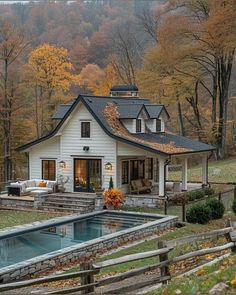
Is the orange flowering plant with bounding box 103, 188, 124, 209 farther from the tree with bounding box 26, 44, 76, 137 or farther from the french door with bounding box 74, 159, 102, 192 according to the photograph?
the tree with bounding box 26, 44, 76, 137

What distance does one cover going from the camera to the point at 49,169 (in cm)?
2723

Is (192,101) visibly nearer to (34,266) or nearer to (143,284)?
(34,266)

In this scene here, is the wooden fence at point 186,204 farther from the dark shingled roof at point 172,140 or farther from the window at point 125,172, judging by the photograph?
the dark shingled roof at point 172,140

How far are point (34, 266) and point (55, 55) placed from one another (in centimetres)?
3075

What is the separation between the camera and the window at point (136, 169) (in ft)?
86.6

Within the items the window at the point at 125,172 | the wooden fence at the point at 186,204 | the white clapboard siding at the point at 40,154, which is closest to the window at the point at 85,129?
the white clapboard siding at the point at 40,154

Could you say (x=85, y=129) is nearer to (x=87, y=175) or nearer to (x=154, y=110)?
(x=87, y=175)

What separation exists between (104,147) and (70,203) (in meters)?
3.47

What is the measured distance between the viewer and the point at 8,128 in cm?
3541

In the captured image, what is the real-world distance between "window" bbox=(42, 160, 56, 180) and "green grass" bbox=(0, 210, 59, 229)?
151 inches

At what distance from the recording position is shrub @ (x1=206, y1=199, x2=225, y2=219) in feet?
62.7

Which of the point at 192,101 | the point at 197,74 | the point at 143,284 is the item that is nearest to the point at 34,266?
the point at 143,284

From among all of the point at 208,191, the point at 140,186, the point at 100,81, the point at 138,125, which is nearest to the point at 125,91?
the point at 138,125

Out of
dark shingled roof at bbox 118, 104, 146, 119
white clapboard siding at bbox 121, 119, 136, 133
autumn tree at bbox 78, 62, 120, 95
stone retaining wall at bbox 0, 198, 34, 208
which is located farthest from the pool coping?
autumn tree at bbox 78, 62, 120, 95
